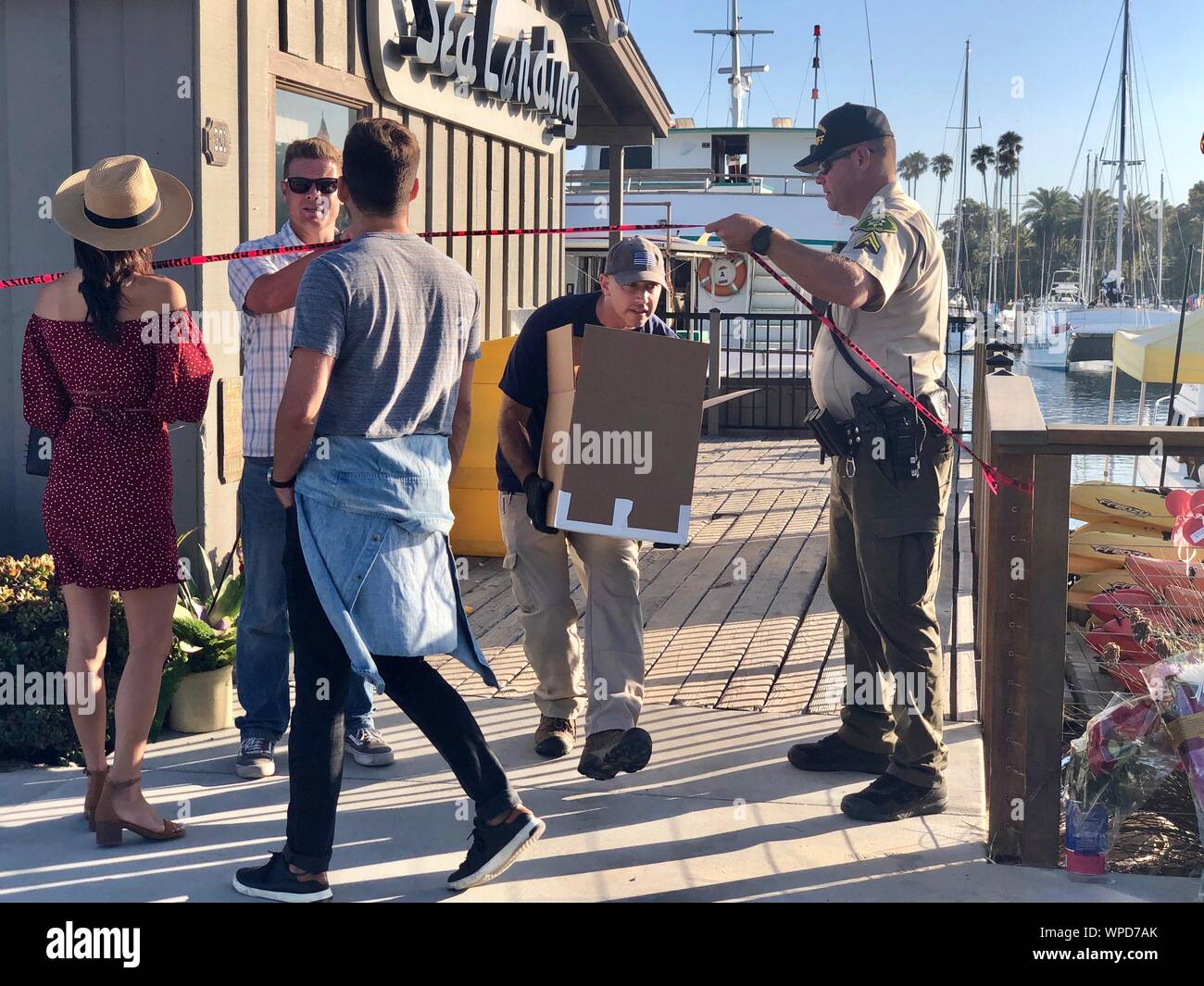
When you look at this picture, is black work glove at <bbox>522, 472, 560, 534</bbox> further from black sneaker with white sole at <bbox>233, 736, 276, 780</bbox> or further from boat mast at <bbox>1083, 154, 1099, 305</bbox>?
boat mast at <bbox>1083, 154, 1099, 305</bbox>

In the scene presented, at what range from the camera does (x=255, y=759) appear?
14.6 ft

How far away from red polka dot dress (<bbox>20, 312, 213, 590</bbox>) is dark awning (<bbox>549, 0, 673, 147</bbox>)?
7.25 meters

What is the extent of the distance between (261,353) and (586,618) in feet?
4.69

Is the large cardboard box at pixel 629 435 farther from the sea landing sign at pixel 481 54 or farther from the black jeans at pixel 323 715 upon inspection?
the sea landing sign at pixel 481 54

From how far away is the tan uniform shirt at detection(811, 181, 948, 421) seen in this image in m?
4.06

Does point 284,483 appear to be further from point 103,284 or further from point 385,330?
point 103,284

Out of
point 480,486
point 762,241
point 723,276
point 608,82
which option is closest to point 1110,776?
point 762,241

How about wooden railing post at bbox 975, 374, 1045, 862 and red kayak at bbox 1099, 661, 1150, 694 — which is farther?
red kayak at bbox 1099, 661, 1150, 694

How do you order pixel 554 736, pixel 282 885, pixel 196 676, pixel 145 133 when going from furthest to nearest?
pixel 145 133
pixel 196 676
pixel 554 736
pixel 282 885

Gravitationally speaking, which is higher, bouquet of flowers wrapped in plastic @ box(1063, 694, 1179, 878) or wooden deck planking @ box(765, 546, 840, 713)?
bouquet of flowers wrapped in plastic @ box(1063, 694, 1179, 878)

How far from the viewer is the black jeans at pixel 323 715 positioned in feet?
11.1

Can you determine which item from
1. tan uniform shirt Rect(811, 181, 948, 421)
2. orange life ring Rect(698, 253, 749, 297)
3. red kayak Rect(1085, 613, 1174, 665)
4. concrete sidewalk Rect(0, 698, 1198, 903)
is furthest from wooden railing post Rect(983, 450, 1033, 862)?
orange life ring Rect(698, 253, 749, 297)
